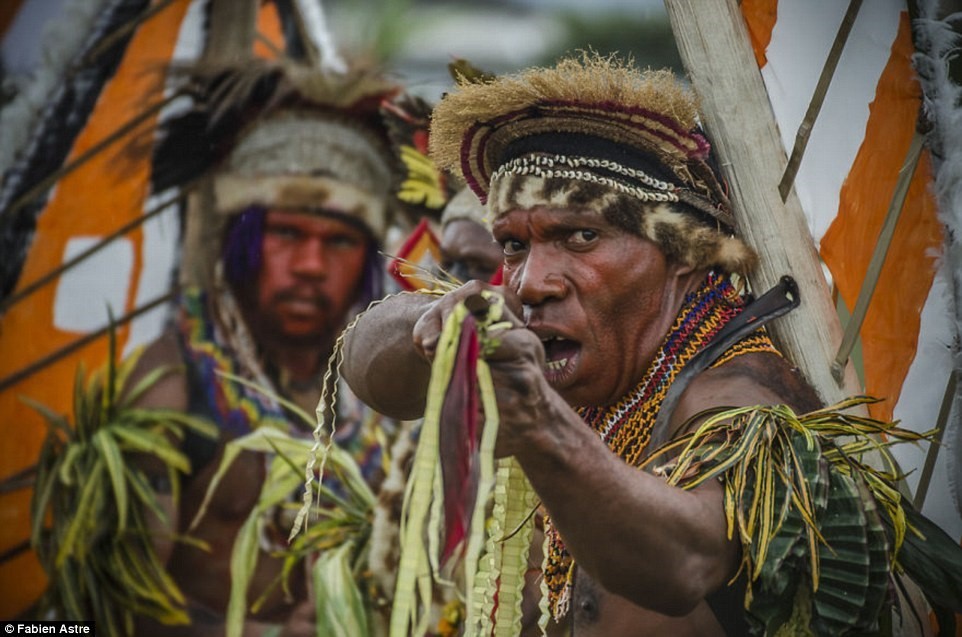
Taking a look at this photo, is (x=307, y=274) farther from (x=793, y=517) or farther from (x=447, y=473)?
(x=447, y=473)

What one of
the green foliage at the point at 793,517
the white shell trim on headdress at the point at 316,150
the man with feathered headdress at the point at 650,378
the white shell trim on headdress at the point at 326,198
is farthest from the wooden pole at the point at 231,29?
the green foliage at the point at 793,517

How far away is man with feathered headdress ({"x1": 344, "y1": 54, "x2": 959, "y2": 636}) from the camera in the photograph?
6.60ft

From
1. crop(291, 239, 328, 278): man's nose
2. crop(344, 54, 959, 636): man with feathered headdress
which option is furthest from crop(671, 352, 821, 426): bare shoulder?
crop(291, 239, 328, 278): man's nose

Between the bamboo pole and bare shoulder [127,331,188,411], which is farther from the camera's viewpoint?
bare shoulder [127,331,188,411]

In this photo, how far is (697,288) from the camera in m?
2.78

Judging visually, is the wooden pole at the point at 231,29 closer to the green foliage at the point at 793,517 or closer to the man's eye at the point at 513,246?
the man's eye at the point at 513,246

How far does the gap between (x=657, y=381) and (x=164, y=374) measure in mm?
3392

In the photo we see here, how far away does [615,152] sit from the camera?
8.83ft

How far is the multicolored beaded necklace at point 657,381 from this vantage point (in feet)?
8.73

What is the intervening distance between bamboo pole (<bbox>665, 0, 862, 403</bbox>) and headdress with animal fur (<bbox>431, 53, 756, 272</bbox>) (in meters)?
0.06

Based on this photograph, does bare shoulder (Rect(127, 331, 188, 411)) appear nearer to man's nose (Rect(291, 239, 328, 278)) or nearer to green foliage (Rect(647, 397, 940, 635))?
man's nose (Rect(291, 239, 328, 278))

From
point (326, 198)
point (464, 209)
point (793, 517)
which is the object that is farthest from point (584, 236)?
point (326, 198)

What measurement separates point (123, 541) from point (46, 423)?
27.6 inches

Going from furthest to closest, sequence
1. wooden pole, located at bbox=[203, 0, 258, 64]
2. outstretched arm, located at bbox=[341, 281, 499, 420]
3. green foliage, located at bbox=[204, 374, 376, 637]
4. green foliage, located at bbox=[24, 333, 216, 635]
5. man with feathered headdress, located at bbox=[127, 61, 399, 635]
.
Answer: wooden pole, located at bbox=[203, 0, 258, 64], man with feathered headdress, located at bbox=[127, 61, 399, 635], green foliage, located at bbox=[24, 333, 216, 635], green foliage, located at bbox=[204, 374, 376, 637], outstretched arm, located at bbox=[341, 281, 499, 420]
